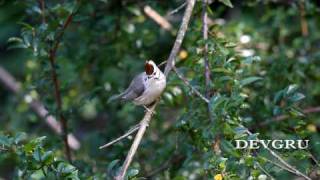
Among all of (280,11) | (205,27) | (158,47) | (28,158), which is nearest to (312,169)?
(205,27)

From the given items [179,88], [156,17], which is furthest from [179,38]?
[156,17]

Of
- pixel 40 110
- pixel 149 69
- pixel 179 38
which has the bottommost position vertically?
pixel 40 110

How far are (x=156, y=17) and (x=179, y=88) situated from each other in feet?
2.19

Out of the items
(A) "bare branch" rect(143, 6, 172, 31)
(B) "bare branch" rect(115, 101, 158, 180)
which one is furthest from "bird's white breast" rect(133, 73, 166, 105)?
(A) "bare branch" rect(143, 6, 172, 31)

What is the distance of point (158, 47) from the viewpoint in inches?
151

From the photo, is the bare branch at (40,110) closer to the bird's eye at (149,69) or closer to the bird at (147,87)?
the bird at (147,87)

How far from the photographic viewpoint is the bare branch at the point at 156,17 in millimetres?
3513

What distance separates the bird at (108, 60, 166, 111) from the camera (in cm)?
256

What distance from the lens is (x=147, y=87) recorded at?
2646mm

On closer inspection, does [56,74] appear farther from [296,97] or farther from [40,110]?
[40,110]

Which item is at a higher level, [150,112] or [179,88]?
[150,112]

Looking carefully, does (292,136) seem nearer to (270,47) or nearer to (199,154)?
(199,154)

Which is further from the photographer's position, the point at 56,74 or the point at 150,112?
the point at 56,74

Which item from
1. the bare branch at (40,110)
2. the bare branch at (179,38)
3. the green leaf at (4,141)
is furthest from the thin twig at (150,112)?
the bare branch at (40,110)
